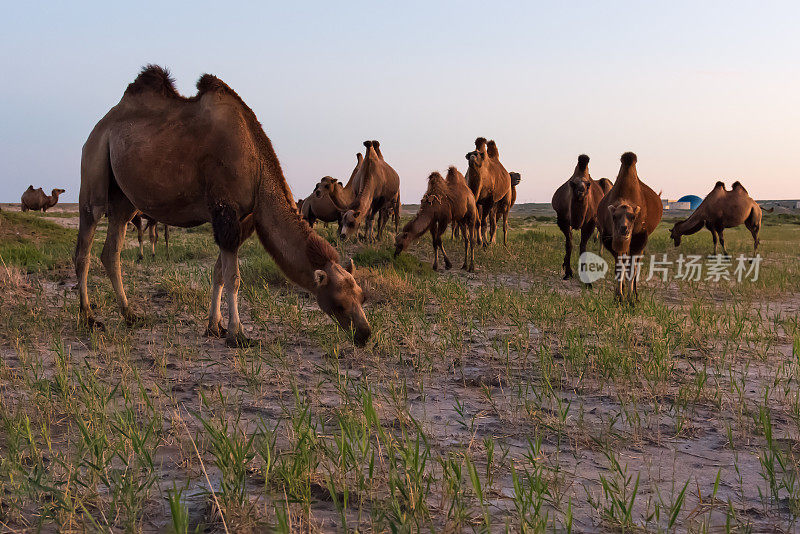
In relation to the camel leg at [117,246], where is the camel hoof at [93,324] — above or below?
below

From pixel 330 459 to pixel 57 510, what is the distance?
113 centimetres

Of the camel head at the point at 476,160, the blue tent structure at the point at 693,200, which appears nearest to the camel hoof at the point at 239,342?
the camel head at the point at 476,160

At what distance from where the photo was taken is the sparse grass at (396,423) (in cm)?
236

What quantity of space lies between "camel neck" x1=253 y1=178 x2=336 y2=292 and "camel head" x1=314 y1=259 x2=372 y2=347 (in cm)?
19

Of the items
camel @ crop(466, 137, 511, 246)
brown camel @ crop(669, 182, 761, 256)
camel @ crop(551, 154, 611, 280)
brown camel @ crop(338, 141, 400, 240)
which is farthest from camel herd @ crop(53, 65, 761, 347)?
brown camel @ crop(669, 182, 761, 256)

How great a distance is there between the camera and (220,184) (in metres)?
5.62

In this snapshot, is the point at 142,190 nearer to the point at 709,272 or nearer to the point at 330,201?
the point at 330,201

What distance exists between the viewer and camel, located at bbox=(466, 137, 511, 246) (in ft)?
48.2

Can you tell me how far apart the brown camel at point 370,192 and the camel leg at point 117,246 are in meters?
6.92

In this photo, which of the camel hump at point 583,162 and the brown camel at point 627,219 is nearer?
the brown camel at point 627,219

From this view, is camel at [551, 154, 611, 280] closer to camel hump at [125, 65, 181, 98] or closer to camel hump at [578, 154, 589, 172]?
camel hump at [578, 154, 589, 172]

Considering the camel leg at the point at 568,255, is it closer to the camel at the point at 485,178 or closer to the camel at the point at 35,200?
the camel at the point at 485,178

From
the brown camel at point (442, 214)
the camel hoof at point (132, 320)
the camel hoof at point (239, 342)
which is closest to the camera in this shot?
the camel hoof at point (239, 342)

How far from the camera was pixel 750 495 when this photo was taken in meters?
2.63
